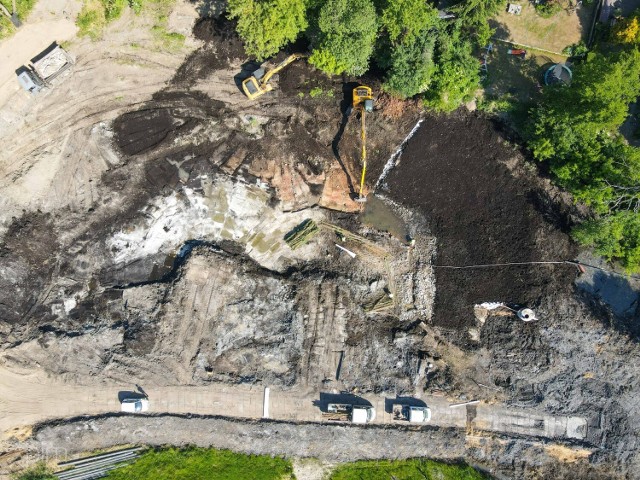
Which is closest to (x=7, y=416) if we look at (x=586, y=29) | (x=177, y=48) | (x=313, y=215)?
(x=313, y=215)

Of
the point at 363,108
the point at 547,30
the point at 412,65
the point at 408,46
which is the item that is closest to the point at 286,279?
the point at 363,108

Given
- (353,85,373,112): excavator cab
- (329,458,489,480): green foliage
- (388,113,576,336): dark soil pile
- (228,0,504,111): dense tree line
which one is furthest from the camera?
(329,458,489,480): green foliage

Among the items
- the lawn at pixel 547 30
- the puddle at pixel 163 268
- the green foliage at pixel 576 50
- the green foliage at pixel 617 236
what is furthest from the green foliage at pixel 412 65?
the puddle at pixel 163 268

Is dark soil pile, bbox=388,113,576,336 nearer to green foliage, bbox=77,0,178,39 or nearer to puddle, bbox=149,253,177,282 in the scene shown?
puddle, bbox=149,253,177,282

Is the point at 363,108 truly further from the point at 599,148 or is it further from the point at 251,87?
the point at 599,148

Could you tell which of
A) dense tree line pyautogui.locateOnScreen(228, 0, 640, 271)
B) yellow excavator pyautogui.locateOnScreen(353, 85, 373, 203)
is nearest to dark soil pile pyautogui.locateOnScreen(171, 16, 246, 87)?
dense tree line pyautogui.locateOnScreen(228, 0, 640, 271)

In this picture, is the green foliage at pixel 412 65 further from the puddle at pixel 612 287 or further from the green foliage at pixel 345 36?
the puddle at pixel 612 287

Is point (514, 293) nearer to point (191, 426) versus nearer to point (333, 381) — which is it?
point (333, 381)
